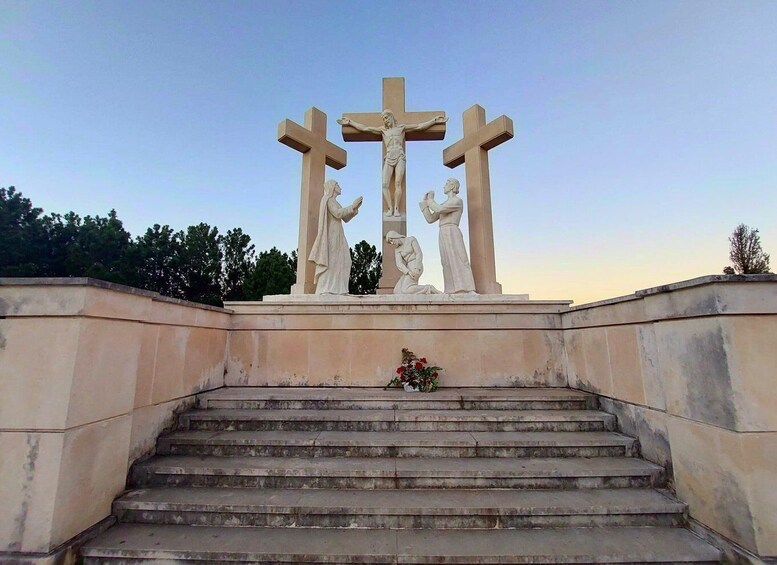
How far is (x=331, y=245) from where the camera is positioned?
6.60 meters

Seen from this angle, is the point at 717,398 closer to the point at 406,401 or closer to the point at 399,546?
the point at 399,546

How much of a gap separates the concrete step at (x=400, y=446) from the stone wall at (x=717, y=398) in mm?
590

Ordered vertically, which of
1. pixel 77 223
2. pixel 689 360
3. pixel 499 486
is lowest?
pixel 499 486

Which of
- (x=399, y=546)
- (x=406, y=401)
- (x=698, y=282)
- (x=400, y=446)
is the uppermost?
(x=698, y=282)

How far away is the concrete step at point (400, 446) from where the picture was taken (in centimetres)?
342

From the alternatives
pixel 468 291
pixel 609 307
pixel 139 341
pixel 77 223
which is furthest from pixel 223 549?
pixel 77 223

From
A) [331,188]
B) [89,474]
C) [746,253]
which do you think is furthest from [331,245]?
[746,253]

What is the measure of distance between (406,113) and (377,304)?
553 cm

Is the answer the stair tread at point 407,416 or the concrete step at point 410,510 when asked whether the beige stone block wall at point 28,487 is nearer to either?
the concrete step at point 410,510

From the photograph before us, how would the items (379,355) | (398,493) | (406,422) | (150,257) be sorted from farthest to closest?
1. (150,257)
2. (379,355)
3. (406,422)
4. (398,493)

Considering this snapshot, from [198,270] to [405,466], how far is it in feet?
92.2

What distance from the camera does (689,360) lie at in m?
2.85

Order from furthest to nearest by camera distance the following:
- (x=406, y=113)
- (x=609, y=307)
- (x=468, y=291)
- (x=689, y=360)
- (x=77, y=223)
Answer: (x=77, y=223)
(x=406, y=113)
(x=468, y=291)
(x=609, y=307)
(x=689, y=360)

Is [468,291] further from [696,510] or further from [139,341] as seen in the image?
[139,341]
